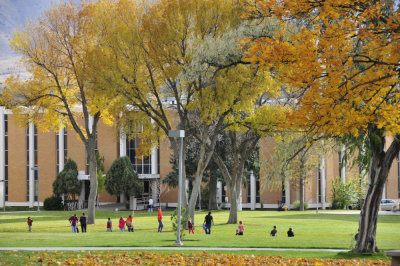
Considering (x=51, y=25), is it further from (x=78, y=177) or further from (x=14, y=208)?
(x=14, y=208)

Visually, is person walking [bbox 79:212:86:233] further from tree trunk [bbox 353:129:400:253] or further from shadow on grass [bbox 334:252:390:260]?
tree trunk [bbox 353:129:400:253]

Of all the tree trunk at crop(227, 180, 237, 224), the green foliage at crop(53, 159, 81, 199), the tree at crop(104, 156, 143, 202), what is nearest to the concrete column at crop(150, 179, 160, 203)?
the tree at crop(104, 156, 143, 202)

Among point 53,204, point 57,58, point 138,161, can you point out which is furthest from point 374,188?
point 138,161

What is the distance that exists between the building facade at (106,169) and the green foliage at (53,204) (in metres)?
3.42

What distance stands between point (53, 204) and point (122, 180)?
838cm

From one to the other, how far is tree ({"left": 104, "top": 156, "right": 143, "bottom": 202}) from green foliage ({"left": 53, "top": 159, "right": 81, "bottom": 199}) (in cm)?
371

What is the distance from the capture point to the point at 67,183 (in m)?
67.3

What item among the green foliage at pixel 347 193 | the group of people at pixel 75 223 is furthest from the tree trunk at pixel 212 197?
the group of people at pixel 75 223

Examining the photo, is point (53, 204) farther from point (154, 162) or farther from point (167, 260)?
point (167, 260)

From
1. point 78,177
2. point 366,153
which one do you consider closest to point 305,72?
point 366,153

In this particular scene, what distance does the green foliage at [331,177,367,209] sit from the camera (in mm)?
67250

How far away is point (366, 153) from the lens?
20109mm

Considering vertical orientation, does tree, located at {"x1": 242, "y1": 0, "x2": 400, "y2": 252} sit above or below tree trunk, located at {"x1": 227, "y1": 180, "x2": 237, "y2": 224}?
above

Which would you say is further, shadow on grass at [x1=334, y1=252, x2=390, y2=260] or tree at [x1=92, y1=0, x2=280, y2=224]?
tree at [x1=92, y1=0, x2=280, y2=224]
